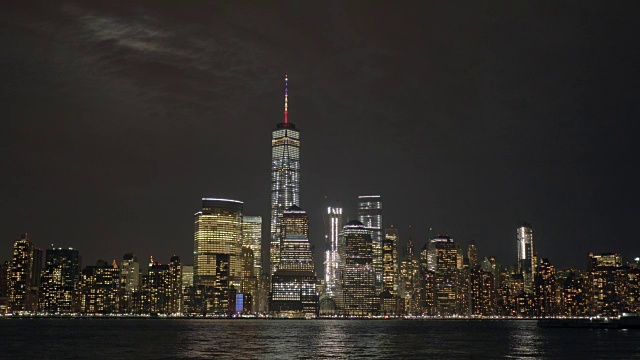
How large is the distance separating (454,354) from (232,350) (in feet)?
99.7

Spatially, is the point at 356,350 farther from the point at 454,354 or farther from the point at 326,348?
the point at 454,354

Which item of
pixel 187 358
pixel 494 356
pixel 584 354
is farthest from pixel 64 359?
pixel 584 354

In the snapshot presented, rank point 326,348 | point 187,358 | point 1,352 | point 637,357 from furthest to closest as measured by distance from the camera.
A: point 326,348 → point 1,352 → point 637,357 → point 187,358

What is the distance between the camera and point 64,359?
96500 millimetres

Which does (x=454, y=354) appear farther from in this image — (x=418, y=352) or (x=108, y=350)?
(x=108, y=350)

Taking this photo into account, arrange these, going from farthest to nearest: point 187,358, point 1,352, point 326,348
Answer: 1. point 326,348
2. point 1,352
3. point 187,358

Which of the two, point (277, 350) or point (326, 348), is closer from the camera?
point (277, 350)

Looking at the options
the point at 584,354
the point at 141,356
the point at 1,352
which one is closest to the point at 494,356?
the point at 584,354

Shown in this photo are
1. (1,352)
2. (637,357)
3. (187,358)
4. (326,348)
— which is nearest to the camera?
(187,358)

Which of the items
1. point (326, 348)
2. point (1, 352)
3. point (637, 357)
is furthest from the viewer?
point (326, 348)

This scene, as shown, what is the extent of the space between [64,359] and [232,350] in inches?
922

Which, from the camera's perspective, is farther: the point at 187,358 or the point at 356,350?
the point at 356,350

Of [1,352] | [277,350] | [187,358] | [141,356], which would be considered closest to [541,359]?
[277,350]

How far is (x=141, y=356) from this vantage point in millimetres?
98688
